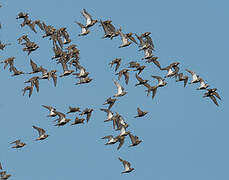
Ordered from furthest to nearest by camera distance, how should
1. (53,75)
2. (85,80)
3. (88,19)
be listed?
(53,75) < (88,19) < (85,80)

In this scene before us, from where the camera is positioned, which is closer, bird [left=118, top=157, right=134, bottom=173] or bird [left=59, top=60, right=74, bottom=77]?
bird [left=118, top=157, right=134, bottom=173]

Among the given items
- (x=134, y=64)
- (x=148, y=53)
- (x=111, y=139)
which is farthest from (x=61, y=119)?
(x=148, y=53)

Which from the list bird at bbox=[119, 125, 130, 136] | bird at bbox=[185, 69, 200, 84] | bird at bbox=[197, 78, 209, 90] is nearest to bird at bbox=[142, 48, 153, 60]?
bird at bbox=[185, 69, 200, 84]

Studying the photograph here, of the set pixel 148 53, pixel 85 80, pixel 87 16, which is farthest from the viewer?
pixel 148 53

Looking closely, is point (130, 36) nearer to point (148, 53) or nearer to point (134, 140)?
point (148, 53)

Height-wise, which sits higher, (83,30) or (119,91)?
(83,30)

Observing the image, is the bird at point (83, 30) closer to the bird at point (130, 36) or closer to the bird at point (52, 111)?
the bird at point (130, 36)

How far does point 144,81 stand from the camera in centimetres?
7894

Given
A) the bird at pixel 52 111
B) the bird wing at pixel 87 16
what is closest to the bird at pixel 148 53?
the bird wing at pixel 87 16

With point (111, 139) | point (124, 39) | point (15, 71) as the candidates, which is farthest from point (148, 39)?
point (15, 71)

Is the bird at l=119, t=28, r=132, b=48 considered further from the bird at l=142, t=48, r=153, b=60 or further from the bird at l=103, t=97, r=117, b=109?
the bird at l=103, t=97, r=117, b=109

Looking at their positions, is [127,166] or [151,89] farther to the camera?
[151,89]

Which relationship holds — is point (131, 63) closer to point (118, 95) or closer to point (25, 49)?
point (118, 95)

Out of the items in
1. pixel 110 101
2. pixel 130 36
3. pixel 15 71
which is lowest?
pixel 110 101
